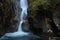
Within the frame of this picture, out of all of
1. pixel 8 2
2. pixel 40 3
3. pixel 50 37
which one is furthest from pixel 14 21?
pixel 50 37

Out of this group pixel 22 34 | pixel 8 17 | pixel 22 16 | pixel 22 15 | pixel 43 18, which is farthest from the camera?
pixel 22 15

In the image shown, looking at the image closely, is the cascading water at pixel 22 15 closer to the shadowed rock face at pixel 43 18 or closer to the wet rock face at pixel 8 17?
the wet rock face at pixel 8 17

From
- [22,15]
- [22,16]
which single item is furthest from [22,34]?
[22,15]

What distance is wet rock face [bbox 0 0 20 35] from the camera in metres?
17.9

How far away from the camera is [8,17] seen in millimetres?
18391

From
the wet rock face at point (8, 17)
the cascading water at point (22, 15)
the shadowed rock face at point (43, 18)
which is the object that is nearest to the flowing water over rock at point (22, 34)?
the cascading water at point (22, 15)

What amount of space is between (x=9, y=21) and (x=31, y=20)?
2107 millimetres

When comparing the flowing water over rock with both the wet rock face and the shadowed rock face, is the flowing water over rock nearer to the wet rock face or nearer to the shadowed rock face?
the wet rock face

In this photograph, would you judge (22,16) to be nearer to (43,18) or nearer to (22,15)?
(22,15)

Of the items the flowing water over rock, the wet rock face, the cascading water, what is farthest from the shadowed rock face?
the wet rock face

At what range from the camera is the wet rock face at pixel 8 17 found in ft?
58.6

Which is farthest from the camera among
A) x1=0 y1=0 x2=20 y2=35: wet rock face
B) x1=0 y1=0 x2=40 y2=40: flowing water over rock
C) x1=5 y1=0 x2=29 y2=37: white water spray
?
x1=0 y1=0 x2=20 y2=35: wet rock face

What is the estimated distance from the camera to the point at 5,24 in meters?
18.2

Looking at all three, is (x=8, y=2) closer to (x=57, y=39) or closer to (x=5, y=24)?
(x=5, y=24)
